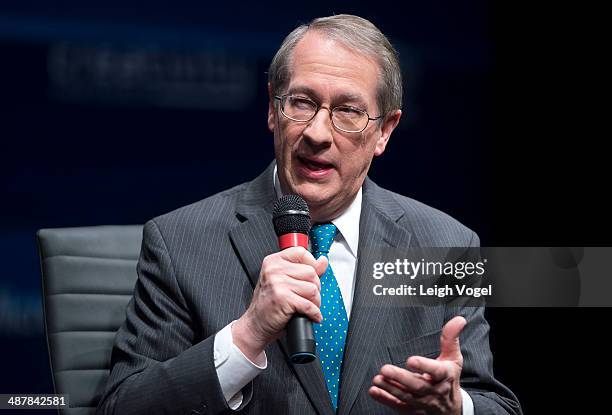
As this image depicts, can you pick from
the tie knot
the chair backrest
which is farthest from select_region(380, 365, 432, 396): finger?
the chair backrest

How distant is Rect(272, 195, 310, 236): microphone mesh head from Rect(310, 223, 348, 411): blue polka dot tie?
0.29 m

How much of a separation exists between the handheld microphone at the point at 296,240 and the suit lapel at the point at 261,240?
10.3 inches

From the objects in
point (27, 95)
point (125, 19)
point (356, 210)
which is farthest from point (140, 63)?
point (356, 210)

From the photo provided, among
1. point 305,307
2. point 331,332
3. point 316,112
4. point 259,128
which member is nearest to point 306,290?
point 305,307

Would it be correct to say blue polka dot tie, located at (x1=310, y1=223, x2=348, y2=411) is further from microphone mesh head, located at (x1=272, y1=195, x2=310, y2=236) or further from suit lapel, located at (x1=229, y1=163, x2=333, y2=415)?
microphone mesh head, located at (x1=272, y1=195, x2=310, y2=236)

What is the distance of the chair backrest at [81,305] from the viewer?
76.8 inches

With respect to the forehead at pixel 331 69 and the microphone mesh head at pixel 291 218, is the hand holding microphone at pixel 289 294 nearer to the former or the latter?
the microphone mesh head at pixel 291 218

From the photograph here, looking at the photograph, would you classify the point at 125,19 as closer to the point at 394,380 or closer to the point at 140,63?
the point at 140,63

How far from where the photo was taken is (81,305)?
1987 millimetres

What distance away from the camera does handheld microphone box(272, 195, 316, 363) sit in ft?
4.42

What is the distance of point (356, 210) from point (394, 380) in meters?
0.56

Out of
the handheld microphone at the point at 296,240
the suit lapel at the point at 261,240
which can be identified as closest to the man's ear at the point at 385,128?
the suit lapel at the point at 261,240

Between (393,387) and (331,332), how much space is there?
0.29 m

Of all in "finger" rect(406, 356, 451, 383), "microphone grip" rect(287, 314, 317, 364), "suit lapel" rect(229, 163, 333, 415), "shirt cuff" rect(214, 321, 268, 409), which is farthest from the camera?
"suit lapel" rect(229, 163, 333, 415)
